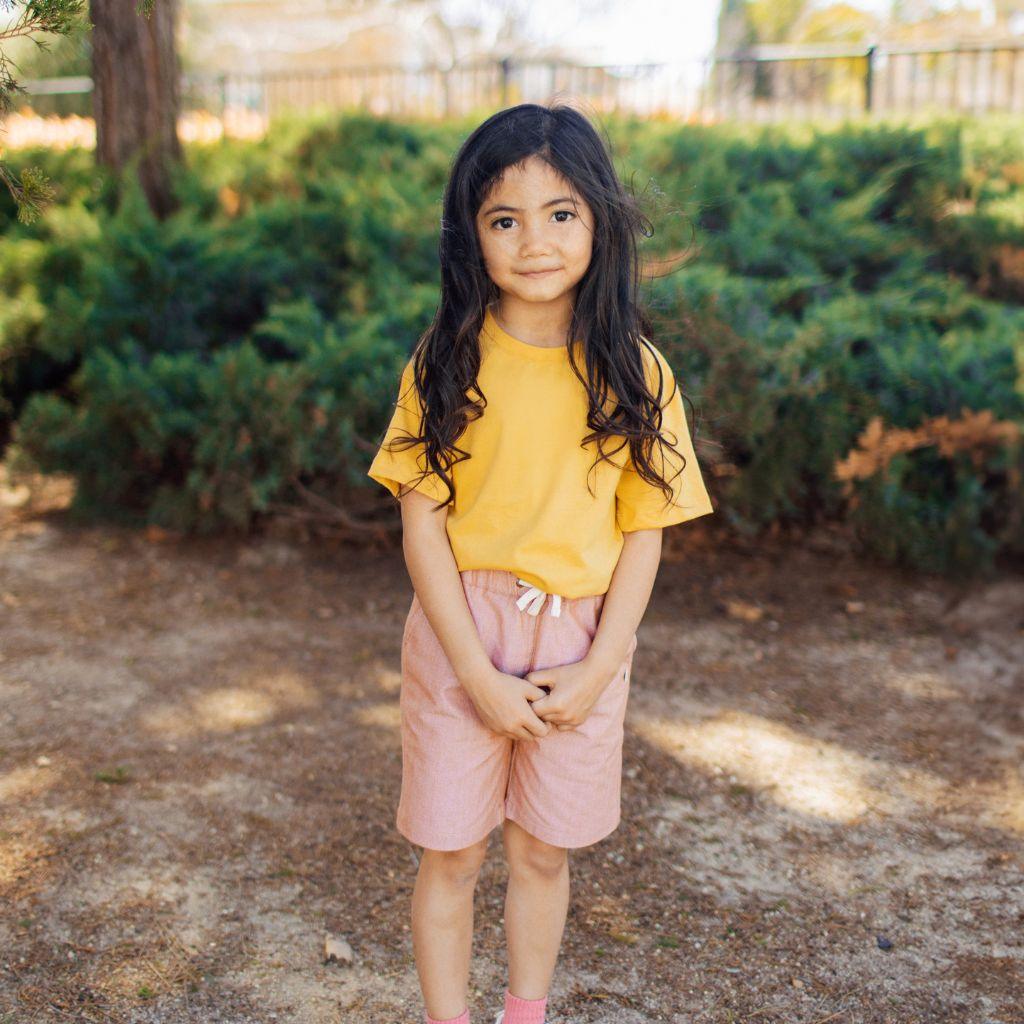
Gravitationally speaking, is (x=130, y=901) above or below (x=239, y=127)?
below

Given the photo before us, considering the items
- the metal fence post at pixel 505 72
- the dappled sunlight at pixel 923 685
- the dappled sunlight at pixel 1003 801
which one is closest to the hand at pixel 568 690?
the dappled sunlight at pixel 1003 801

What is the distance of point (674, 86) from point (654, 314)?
9163 mm

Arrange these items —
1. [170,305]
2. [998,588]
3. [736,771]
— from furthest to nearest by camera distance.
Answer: [170,305] → [998,588] → [736,771]

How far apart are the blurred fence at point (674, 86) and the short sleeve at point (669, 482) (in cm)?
839

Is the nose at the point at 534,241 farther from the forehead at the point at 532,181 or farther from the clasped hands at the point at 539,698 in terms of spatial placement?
the clasped hands at the point at 539,698

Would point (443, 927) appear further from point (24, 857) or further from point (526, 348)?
point (24, 857)

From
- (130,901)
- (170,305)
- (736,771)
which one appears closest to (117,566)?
(170,305)

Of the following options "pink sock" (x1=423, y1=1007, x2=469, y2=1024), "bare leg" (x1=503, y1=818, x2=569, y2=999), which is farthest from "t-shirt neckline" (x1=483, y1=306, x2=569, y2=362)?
"pink sock" (x1=423, y1=1007, x2=469, y2=1024)

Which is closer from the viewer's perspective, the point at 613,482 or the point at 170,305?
the point at 613,482

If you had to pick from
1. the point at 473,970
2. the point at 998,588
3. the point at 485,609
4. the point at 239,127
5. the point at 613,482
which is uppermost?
the point at 239,127

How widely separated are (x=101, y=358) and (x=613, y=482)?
3228 millimetres

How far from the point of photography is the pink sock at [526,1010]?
1960 mm

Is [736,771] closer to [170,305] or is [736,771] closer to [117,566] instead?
[117,566]

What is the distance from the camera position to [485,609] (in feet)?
5.89
